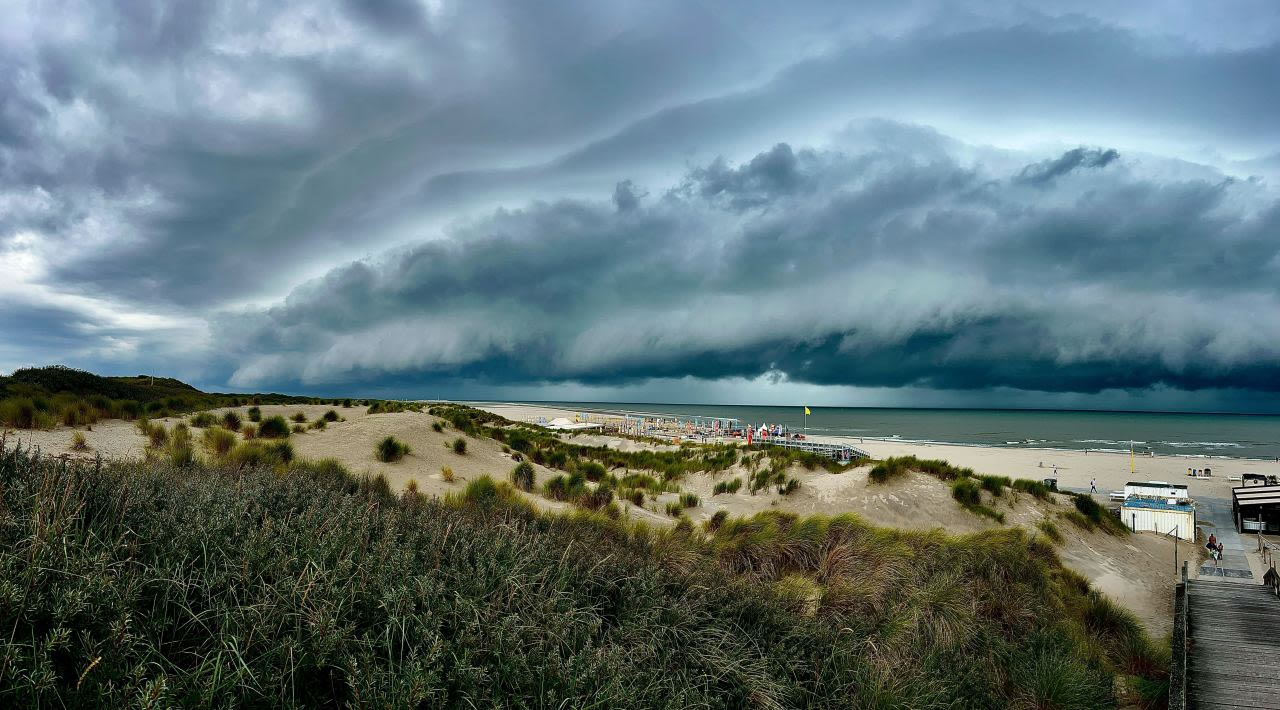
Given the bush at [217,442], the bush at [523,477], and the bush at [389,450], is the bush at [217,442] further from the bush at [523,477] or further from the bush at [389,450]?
the bush at [523,477]

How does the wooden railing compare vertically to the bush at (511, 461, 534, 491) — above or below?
below

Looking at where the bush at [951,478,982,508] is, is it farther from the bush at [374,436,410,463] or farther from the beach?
the beach

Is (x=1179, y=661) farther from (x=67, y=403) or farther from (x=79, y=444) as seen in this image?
(x=67, y=403)

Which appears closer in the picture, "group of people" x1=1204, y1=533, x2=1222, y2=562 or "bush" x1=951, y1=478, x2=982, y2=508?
"bush" x1=951, y1=478, x2=982, y2=508

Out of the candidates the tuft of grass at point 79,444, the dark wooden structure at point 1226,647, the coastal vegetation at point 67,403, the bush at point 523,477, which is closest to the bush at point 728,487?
the bush at point 523,477

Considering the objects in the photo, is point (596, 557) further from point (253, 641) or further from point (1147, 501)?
point (1147, 501)

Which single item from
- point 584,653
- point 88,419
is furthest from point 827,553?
point 88,419

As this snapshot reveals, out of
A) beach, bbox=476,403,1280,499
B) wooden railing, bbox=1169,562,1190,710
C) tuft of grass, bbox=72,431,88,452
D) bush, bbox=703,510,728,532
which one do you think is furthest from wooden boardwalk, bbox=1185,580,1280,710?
beach, bbox=476,403,1280,499
